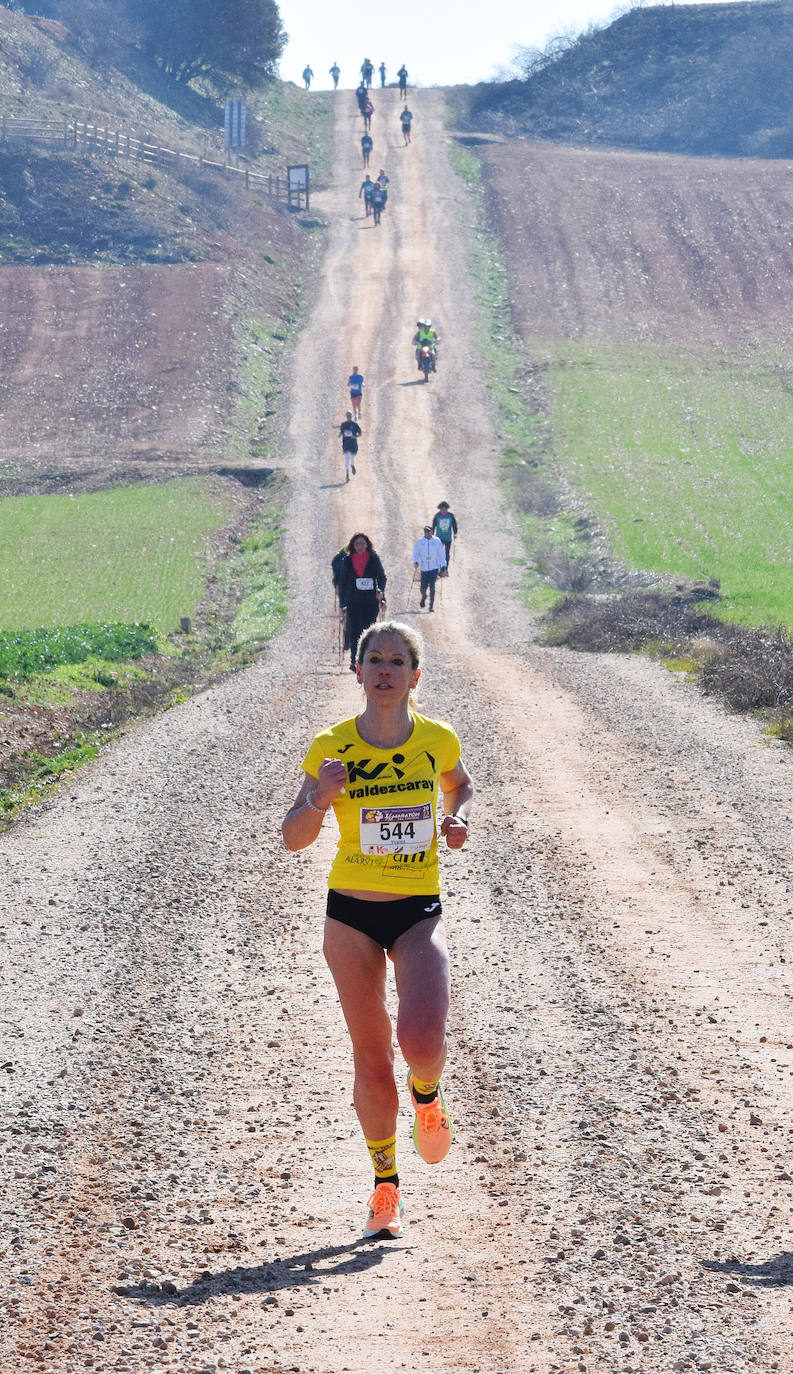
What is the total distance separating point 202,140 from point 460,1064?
7229cm

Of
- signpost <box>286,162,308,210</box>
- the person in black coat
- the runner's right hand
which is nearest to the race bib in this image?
the runner's right hand

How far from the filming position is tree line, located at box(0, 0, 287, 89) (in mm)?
77625

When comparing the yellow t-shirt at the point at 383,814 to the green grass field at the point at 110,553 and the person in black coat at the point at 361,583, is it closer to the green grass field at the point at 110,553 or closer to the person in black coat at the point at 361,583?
the person in black coat at the point at 361,583

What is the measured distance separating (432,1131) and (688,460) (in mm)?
38487

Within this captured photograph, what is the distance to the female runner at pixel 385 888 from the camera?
542 cm

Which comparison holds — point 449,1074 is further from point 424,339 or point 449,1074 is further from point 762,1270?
point 424,339

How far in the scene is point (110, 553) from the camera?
33312 millimetres

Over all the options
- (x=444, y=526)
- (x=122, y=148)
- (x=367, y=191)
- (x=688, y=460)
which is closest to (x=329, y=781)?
(x=444, y=526)

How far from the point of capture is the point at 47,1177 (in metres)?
6.28

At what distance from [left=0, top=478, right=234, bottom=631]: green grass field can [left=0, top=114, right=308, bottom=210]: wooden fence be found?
94.9 feet

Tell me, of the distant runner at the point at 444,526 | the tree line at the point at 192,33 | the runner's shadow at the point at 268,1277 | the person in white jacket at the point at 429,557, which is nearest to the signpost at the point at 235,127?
the tree line at the point at 192,33

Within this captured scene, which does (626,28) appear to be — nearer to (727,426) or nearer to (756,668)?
(727,426)

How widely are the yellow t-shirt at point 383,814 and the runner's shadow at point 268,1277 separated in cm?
143

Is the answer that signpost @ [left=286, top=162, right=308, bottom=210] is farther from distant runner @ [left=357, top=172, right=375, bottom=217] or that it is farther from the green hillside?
the green hillside
